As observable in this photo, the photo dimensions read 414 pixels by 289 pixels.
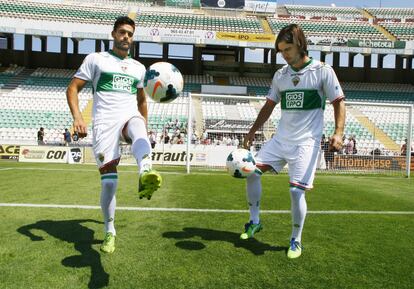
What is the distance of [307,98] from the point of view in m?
3.68

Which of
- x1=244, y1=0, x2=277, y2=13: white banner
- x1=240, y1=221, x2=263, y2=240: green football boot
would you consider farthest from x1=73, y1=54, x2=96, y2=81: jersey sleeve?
x1=244, y1=0, x2=277, y2=13: white banner

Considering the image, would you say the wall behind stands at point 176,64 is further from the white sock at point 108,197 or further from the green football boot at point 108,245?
the green football boot at point 108,245

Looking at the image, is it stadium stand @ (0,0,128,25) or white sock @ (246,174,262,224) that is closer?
white sock @ (246,174,262,224)

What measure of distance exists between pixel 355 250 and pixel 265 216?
1.61m

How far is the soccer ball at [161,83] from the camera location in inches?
147

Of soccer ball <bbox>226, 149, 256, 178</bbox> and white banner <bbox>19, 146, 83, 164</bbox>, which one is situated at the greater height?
soccer ball <bbox>226, 149, 256, 178</bbox>

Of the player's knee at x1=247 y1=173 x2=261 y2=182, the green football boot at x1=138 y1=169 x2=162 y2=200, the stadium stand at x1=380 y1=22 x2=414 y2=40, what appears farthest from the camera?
the stadium stand at x1=380 y1=22 x2=414 y2=40

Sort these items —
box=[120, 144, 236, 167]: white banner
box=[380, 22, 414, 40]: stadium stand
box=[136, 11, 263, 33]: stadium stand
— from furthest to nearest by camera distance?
box=[380, 22, 414, 40]: stadium stand → box=[136, 11, 263, 33]: stadium stand → box=[120, 144, 236, 167]: white banner

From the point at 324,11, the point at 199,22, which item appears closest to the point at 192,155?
the point at 199,22

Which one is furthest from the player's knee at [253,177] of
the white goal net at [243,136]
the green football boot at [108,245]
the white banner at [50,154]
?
the white banner at [50,154]

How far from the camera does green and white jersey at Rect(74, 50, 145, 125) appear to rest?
12.0 feet

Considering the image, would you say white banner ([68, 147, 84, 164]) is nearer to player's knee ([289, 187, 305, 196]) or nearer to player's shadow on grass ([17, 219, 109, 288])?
player's shadow on grass ([17, 219, 109, 288])

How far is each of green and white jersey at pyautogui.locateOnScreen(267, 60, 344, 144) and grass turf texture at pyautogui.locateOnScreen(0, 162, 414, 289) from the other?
109 centimetres

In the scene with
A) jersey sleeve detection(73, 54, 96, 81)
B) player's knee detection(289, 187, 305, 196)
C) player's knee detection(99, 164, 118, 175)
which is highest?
jersey sleeve detection(73, 54, 96, 81)
